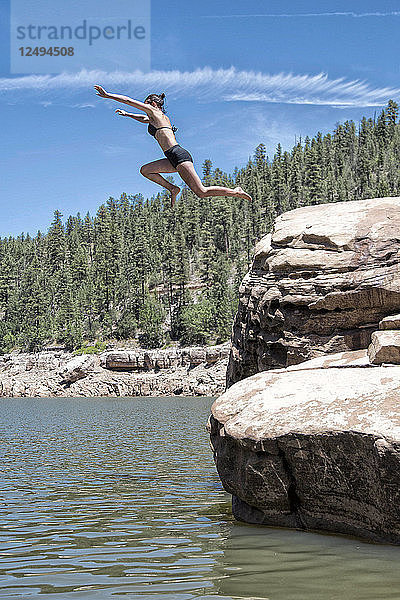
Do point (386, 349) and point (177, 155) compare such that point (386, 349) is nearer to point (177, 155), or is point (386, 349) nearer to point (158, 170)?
point (177, 155)

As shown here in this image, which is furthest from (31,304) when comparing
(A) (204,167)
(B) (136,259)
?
(A) (204,167)

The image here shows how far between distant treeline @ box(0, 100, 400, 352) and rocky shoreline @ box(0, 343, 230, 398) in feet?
30.4

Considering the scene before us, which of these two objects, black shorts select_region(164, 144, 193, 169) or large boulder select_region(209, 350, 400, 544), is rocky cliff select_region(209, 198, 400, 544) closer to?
large boulder select_region(209, 350, 400, 544)

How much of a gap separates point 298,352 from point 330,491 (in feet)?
13.2

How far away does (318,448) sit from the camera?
9438mm

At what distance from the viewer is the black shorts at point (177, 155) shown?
11.3m

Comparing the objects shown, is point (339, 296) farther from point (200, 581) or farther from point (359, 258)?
point (200, 581)

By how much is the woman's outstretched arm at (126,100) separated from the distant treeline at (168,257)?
77935mm

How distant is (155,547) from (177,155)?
21.2 feet

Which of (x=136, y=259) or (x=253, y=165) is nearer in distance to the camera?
(x=136, y=259)

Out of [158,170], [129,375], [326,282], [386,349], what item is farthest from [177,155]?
[129,375]

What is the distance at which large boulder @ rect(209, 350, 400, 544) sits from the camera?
886 centimetres

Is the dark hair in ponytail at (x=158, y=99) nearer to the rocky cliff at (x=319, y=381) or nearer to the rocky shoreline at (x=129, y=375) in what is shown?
the rocky cliff at (x=319, y=381)

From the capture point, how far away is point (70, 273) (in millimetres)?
122688
